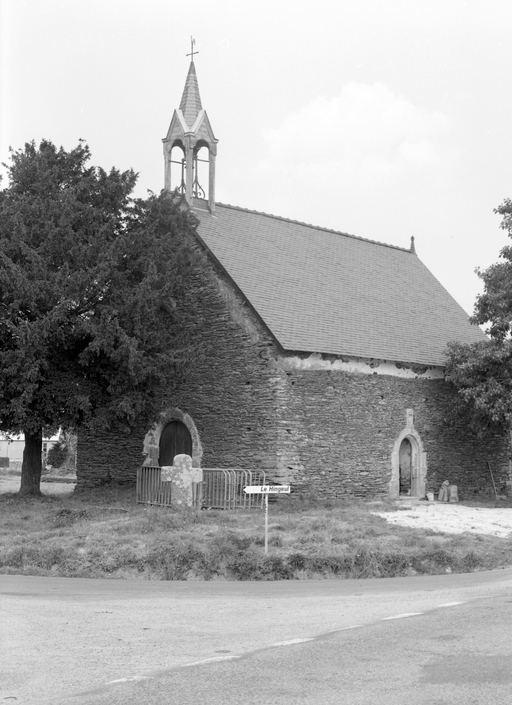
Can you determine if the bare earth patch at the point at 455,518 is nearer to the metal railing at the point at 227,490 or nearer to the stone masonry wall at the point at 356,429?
the stone masonry wall at the point at 356,429

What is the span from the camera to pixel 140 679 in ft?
22.3

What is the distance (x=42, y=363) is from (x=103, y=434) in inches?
291

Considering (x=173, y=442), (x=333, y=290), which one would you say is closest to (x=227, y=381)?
(x=173, y=442)

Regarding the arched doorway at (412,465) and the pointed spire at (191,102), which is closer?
the arched doorway at (412,465)

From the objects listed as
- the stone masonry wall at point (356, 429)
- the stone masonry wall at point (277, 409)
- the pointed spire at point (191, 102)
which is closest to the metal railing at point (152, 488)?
the stone masonry wall at point (277, 409)

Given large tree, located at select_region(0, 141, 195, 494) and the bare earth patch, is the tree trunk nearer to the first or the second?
large tree, located at select_region(0, 141, 195, 494)

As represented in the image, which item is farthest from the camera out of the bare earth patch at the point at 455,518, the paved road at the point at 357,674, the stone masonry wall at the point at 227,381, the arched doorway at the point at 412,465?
the arched doorway at the point at 412,465

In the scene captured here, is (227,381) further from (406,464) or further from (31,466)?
(406,464)

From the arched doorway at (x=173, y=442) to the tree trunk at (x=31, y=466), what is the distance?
4031mm

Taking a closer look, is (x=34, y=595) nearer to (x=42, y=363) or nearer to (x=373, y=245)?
(x=42, y=363)

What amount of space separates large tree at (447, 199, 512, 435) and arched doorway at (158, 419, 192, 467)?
8351 mm

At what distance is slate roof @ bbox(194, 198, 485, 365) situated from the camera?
2550 cm

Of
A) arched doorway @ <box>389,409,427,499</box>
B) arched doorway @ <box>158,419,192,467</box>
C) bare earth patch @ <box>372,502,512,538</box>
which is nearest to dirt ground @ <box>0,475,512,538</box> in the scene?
bare earth patch @ <box>372,502,512,538</box>

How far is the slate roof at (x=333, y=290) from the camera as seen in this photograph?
25.5m
